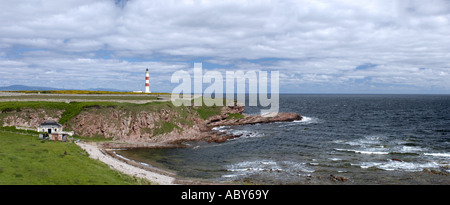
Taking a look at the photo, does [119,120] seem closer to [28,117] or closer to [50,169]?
[28,117]

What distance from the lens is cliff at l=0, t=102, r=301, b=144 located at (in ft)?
209

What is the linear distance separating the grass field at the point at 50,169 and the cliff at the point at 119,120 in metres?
21.3

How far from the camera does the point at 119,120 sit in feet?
220

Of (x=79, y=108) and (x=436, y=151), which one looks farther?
(x=79, y=108)

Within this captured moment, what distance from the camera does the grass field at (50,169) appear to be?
26.6 meters

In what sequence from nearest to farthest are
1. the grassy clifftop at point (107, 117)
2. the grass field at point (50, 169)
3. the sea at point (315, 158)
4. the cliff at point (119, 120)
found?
the grass field at point (50, 169) < the sea at point (315, 158) < the cliff at point (119, 120) < the grassy clifftop at point (107, 117)

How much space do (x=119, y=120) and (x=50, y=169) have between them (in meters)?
37.7

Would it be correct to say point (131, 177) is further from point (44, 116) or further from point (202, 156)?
point (44, 116)

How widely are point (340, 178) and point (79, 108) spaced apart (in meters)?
61.5

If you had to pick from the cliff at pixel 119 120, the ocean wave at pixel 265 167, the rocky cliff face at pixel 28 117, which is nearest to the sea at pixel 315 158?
the ocean wave at pixel 265 167

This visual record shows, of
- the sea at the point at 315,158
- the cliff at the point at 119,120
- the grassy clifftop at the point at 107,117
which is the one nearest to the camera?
the sea at the point at 315,158

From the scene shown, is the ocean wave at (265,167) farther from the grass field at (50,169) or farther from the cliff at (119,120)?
the cliff at (119,120)

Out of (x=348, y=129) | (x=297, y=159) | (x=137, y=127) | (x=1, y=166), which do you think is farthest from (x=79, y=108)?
(x=348, y=129)

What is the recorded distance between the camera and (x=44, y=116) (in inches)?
2596
